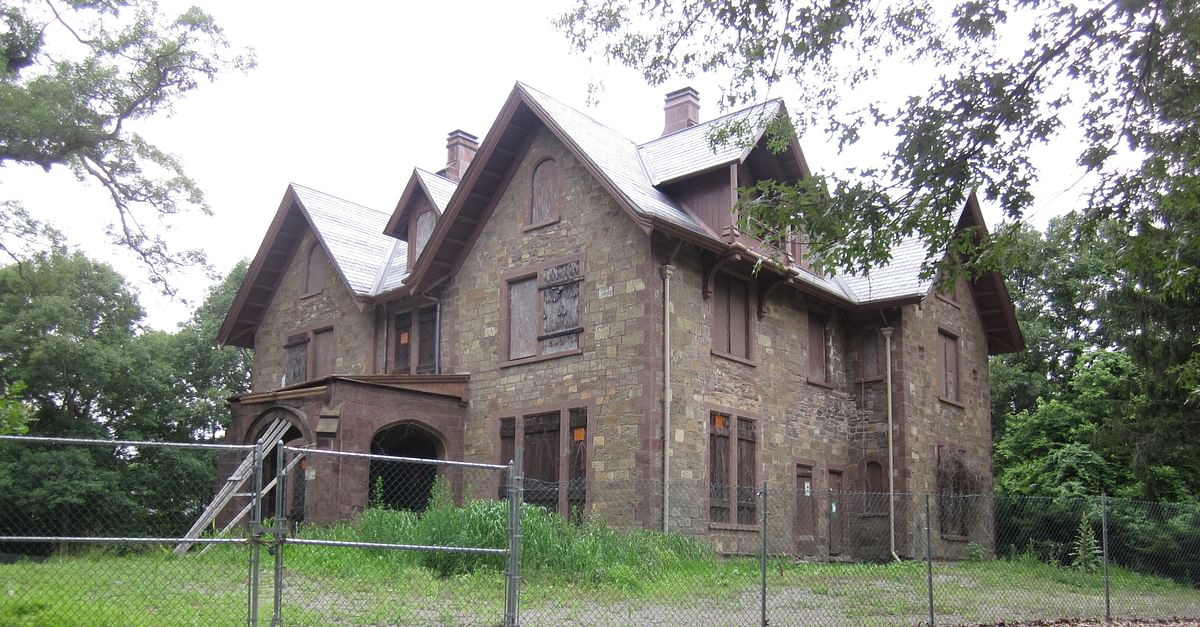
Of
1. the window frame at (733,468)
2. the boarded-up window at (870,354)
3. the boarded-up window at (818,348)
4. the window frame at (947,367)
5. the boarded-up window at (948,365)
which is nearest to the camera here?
the window frame at (733,468)

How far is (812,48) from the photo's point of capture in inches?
483

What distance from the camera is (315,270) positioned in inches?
1079

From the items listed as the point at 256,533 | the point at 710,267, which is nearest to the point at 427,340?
the point at 710,267

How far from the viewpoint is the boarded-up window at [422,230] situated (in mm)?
25250

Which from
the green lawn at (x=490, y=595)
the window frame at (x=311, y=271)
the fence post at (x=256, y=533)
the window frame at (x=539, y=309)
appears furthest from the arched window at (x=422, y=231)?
the fence post at (x=256, y=533)

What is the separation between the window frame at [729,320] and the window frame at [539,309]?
2.38 metres

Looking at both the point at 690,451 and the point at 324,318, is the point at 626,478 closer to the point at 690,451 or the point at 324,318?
the point at 690,451

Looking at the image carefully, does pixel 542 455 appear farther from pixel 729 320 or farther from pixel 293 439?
pixel 293 439

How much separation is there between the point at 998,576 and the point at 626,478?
6490mm

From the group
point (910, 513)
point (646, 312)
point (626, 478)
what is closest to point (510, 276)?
point (646, 312)

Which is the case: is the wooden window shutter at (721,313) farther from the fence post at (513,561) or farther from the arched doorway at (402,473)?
the fence post at (513,561)

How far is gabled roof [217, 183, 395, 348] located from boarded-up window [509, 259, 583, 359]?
5250mm

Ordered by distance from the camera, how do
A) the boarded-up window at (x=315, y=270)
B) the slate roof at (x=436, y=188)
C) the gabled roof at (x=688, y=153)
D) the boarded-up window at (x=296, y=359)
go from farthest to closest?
the boarded-up window at (x=315, y=270), the boarded-up window at (x=296, y=359), the slate roof at (x=436, y=188), the gabled roof at (x=688, y=153)

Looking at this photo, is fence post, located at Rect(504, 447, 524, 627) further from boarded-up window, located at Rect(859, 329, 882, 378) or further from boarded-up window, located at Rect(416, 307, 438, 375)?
boarded-up window, located at Rect(859, 329, 882, 378)
